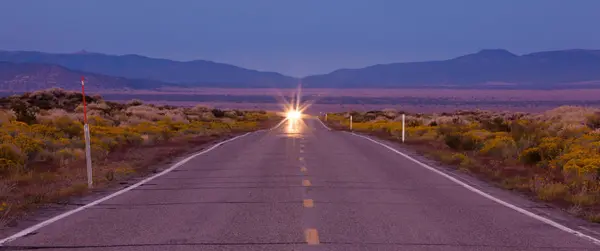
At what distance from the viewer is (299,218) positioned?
1019cm

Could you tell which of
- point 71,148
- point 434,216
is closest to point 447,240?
point 434,216

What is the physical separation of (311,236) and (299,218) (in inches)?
52.4

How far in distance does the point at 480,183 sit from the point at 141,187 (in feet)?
24.9

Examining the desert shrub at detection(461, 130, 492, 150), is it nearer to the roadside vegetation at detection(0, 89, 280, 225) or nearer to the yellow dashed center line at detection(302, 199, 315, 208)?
the roadside vegetation at detection(0, 89, 280, 225)

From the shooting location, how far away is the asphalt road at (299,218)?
28.0 feet

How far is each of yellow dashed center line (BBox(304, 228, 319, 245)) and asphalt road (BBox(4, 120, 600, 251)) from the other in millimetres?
13

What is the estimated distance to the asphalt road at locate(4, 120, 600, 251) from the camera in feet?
28.0

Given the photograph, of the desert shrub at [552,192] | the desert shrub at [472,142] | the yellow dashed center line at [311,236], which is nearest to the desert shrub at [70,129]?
the desert shrub at [472,142]

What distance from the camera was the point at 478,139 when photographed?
28.1 m

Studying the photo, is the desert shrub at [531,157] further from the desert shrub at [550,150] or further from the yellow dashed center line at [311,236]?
the yellow dashed center line at [311,236]

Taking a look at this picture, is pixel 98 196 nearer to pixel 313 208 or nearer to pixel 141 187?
pixel 141 187

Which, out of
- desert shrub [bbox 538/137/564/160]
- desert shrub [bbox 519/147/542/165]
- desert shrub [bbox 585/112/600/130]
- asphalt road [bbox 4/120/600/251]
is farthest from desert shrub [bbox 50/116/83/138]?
desert shrub [bbox 585/112/600/130]

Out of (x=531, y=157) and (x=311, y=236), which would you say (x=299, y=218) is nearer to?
(x=311, y=236)

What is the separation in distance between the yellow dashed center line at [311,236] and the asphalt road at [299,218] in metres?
0.01
